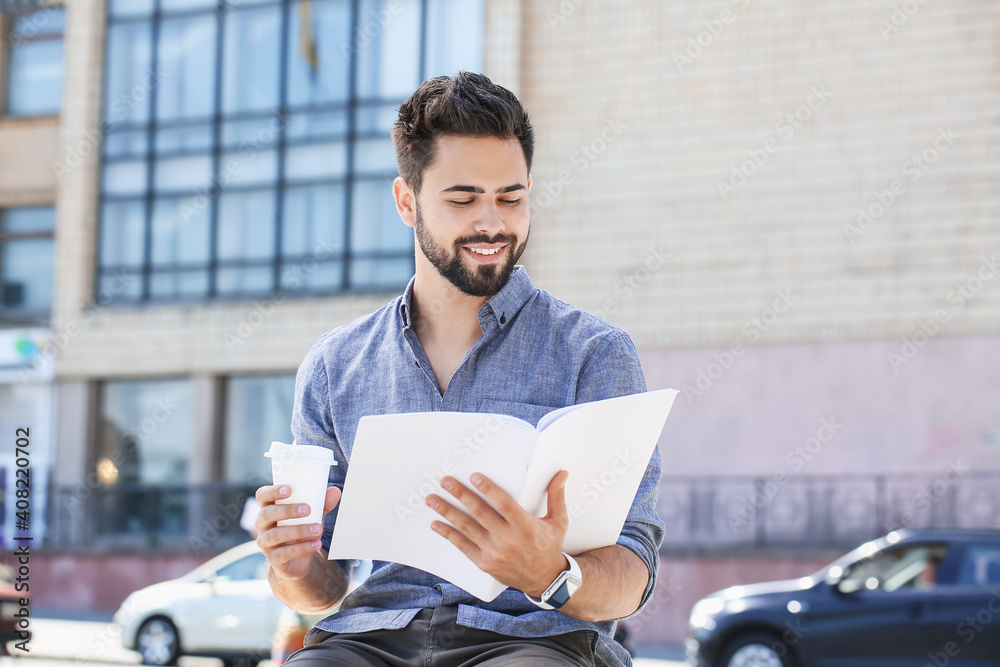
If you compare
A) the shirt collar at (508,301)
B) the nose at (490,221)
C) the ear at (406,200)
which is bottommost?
the shirt collar at (508,301)

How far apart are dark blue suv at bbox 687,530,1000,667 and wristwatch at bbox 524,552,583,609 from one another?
367 inches

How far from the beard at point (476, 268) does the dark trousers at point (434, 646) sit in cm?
77

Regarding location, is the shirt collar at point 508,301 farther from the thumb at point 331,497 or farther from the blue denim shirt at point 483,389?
the thumb at point 331,497

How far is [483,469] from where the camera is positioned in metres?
2.38

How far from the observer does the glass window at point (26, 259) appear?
2472cm

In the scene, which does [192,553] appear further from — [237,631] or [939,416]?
[939,416]

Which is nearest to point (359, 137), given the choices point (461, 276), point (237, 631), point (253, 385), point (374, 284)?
point (374, 284)

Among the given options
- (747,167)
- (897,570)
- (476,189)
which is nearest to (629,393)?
(476,189)

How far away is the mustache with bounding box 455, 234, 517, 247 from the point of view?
9.63 feet

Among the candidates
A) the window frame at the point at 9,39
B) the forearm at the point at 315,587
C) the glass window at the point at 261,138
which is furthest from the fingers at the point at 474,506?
the window frame at the point at 9,39

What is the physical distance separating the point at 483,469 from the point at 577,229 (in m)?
19.1

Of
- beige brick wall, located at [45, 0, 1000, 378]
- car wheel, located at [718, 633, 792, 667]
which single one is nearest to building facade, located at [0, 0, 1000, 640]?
beige brick wall, located at [45, 0, 1000, 378]

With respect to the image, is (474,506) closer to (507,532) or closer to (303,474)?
(507,532)

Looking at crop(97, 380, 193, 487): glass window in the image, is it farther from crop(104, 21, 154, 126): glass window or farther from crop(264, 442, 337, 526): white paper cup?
crop(264, 442, 337, 526): white paper cup
